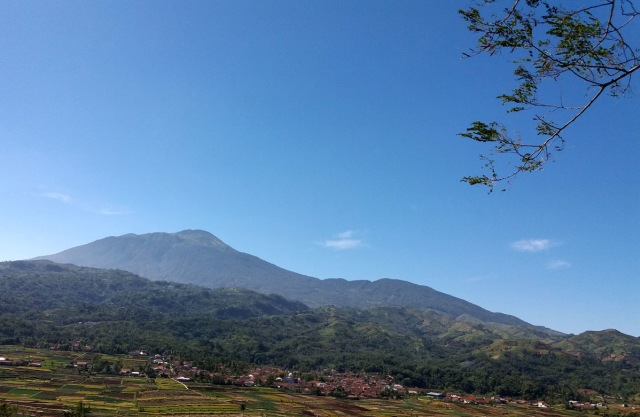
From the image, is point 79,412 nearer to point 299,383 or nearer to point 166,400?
point 166,400

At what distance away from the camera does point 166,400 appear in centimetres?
5866

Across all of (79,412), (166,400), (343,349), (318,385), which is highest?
(343,349)

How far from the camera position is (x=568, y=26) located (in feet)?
25.8

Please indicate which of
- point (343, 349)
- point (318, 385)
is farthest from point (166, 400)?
point (343, 349)

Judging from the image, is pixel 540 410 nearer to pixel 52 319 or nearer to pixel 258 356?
pixel 258 356

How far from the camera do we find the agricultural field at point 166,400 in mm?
51438

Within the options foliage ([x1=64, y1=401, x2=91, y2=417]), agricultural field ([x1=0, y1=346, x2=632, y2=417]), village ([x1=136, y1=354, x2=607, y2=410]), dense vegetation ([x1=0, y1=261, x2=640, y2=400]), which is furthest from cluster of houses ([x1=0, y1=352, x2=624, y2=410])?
foliage ([x1=64, y1=401, x2=91, y2=417])

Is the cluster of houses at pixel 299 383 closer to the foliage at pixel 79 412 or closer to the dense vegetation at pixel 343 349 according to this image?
the dense vegetation at pixel 343 349

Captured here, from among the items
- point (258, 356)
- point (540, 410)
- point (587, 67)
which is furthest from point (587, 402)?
point (587, 67)

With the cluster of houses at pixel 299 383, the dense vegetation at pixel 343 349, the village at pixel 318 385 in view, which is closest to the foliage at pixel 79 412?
the village at pixel 318 385

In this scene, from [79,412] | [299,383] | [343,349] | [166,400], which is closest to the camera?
[79,412]

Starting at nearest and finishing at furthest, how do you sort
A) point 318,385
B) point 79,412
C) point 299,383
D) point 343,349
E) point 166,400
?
point 79,412, point 166,400, point 318,385, point 299,383, point 343,349

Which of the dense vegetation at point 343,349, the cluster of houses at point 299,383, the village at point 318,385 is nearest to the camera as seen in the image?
the cluster of houses at point 299,383

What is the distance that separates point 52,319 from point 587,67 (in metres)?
174
